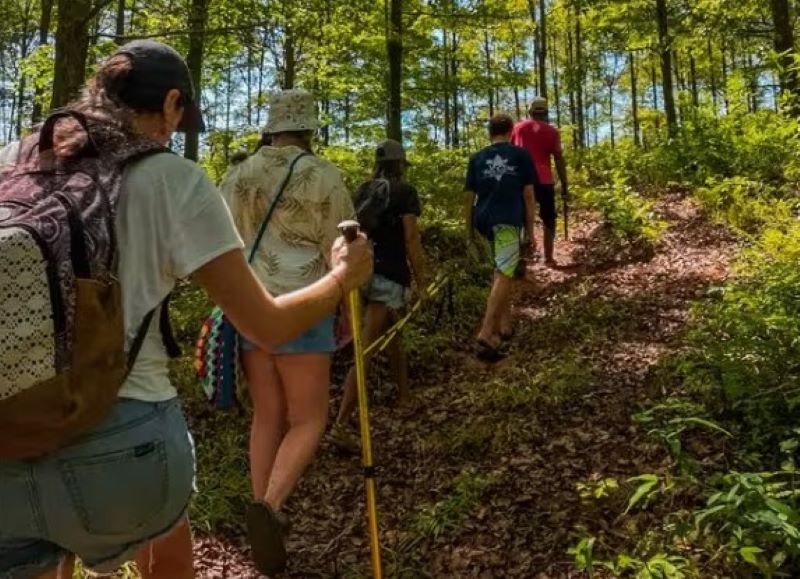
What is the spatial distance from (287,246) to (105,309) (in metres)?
2.38

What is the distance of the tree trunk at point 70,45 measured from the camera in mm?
6766

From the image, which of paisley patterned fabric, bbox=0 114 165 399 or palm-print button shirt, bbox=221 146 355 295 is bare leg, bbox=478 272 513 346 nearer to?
palm-print button shirt, bbox=221 146 355 295

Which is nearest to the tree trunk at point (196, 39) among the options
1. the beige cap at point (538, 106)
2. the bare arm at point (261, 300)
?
the beige cap at point (538, 106)

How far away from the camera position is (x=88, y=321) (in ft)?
5.21

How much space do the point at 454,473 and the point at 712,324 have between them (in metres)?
2.30

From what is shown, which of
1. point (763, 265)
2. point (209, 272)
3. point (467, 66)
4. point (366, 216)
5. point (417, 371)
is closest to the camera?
point (209, 272)

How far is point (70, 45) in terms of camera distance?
6801 mm

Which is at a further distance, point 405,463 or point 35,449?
point 405,463

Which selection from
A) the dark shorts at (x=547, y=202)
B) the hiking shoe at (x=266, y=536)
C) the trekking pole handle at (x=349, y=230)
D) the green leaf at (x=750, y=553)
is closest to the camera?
the trekking pole handle at (x=349, y=230)

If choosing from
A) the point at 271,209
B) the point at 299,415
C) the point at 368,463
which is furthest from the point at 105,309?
the point at 271,209

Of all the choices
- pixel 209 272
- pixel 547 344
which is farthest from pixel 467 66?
pixel 209 272

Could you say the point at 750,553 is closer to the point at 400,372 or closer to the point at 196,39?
the point at 400,372

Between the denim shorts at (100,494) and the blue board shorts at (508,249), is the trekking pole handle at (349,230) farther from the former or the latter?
the blue board shorts at (508,249)

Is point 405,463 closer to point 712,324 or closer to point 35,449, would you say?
point 712,324
